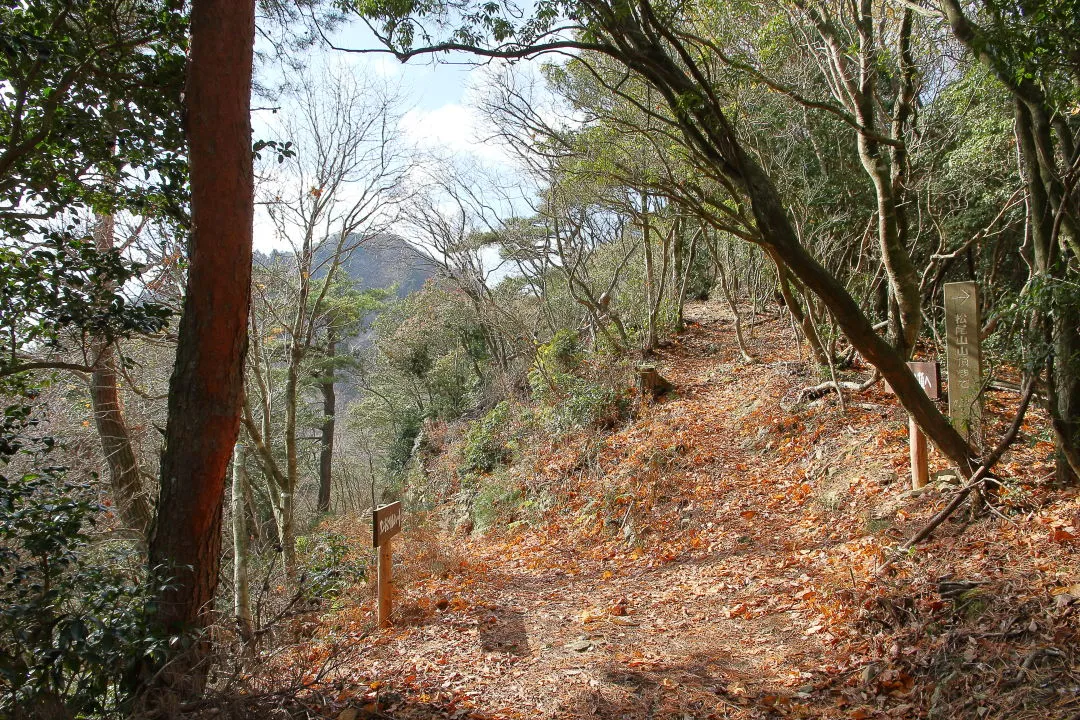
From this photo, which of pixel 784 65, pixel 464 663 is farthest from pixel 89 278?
pixel 784 65

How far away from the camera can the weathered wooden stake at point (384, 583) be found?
6023 millimetres

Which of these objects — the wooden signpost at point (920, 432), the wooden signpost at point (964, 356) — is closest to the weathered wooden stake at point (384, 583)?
the wooden signpost at point (920, 432)

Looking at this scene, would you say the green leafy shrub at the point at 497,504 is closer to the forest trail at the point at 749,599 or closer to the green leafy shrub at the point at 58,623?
the forest trail at the point at 749,599

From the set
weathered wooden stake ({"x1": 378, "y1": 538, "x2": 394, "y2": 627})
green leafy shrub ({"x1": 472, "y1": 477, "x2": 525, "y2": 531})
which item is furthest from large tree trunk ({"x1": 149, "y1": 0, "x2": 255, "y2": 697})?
green leafy shrub ({"x1": 472, "y1": 477, "x2": 525, "y2": 531})

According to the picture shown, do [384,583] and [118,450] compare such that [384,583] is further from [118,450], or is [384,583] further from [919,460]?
[919,460]

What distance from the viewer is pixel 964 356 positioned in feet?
16.9

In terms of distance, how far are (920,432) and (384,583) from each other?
532cm

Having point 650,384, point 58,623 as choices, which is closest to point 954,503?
point 58,623

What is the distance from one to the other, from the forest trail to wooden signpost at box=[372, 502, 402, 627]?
216 mm

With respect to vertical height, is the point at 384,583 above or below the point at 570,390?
below

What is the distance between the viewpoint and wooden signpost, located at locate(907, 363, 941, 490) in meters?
5.34

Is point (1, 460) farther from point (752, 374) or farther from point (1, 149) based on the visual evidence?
point (752, 374)

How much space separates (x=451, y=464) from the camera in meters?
16.3

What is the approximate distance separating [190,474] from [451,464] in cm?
1275
